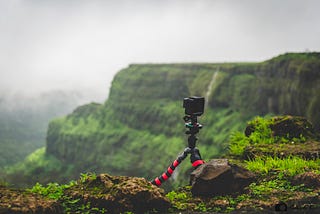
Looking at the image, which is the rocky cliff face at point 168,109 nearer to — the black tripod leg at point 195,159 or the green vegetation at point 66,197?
the black tripod leg at point 195,159

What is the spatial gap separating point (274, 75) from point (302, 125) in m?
69.2

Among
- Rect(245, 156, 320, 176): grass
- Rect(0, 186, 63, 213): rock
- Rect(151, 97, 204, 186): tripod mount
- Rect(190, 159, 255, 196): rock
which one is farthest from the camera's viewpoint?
Rect(151, 97, 204, 186): tripod mount

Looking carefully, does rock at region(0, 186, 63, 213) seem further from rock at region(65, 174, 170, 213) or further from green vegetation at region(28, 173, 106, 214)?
rock at region(65, 174, 170, 213)

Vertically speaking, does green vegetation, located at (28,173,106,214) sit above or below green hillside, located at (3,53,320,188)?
above

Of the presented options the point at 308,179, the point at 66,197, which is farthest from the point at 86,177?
the point at 308,179

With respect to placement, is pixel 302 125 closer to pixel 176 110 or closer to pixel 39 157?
pixel 176 110

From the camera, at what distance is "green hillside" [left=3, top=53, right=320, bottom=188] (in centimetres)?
7219

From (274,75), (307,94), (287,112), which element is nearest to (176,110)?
(274,75)

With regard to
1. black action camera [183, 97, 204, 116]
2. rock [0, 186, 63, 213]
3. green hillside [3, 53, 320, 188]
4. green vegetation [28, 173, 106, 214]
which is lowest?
green hillside [3, 53, 320, 188]

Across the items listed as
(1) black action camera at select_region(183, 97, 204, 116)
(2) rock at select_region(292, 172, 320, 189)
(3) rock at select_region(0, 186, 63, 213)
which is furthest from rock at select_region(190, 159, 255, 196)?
(3) rock at select_region(0, 186, 63, 213)

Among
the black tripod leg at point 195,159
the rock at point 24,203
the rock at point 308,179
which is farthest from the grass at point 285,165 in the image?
the rock at point 24,203

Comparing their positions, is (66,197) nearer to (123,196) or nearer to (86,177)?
(86,177)

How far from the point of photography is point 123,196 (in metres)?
7.41

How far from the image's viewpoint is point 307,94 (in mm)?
58625
